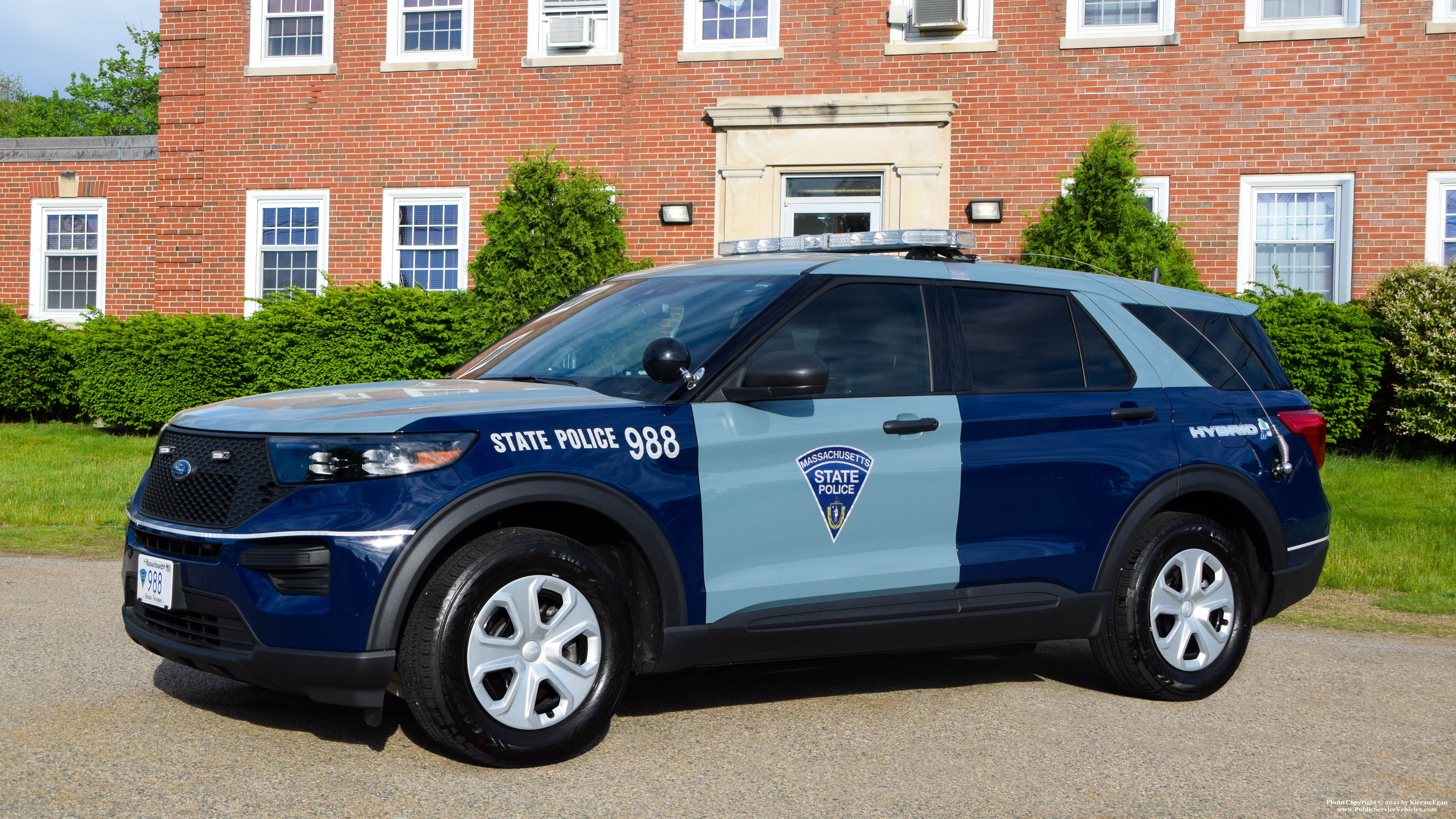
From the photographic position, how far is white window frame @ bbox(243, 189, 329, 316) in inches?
691

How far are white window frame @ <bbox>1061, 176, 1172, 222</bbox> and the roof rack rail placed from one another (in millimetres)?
10465

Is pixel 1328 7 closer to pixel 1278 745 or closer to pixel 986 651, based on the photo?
pixel 986 651

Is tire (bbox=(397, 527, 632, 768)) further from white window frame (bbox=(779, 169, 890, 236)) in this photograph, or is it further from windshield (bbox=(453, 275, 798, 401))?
white window frame (bbox=(779, 169, 890, 236))

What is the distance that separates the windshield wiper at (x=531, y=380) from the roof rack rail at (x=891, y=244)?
4.00ft

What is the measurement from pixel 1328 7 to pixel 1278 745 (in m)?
13.2

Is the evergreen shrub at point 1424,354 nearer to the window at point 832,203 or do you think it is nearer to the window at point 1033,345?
the window at point 832,203

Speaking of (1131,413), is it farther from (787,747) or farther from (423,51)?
(423,51)

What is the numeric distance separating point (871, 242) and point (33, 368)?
15.8 m

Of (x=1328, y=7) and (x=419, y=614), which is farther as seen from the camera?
(x=1328, y=7)

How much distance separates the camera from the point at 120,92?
176ft

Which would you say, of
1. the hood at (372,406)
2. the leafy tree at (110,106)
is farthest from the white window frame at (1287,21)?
the leafy tree at (110,106)

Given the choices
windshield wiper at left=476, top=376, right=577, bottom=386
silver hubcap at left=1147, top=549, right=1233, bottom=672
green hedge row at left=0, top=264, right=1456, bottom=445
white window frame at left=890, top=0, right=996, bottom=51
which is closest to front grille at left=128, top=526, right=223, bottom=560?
windshield wiper at left=476, top=376, right=577, bottom=386

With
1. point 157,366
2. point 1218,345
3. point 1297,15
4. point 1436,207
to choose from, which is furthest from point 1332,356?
point 157,366

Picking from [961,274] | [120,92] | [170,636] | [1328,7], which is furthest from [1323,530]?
[120,92]
